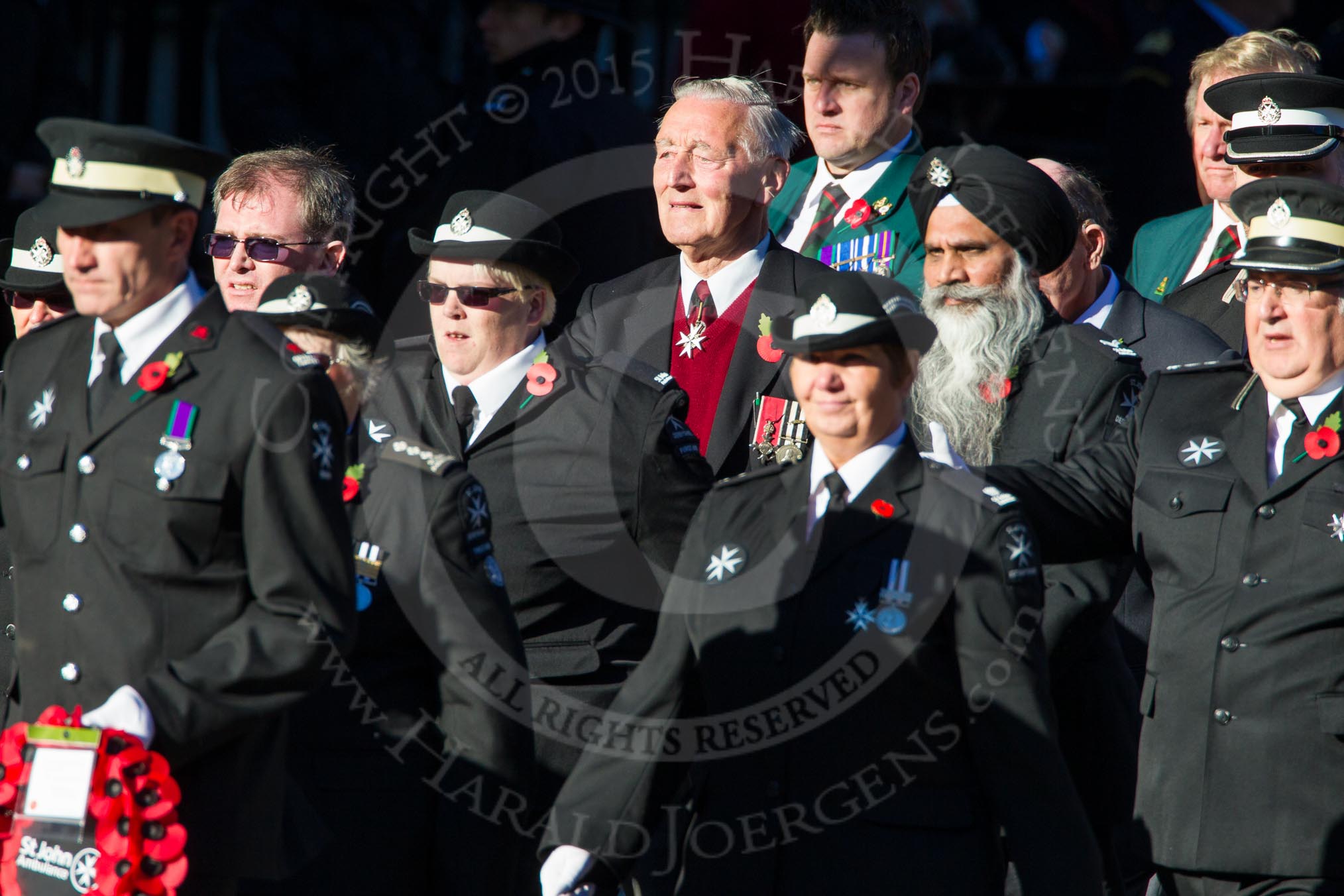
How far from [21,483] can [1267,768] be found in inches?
111

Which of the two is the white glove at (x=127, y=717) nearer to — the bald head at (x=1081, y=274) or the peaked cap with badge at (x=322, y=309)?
the peaked cap with badge at (x=322, y=309)

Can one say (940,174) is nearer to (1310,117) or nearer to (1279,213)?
(1279,213)

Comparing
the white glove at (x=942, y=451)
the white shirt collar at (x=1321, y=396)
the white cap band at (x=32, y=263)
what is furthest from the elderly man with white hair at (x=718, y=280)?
the white shirt collar at (x=1321, y=396)

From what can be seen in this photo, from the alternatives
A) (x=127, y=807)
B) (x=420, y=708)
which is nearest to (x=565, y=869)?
(x=420, y=708)

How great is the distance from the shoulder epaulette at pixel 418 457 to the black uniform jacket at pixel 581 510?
1.46 feet

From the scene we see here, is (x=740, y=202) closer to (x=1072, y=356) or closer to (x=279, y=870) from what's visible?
(x=1072, y=356)

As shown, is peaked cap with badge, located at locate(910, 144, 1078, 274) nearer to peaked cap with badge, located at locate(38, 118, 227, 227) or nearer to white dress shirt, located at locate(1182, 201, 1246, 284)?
white dress shirt, located at locate(1182, 201, 1246, 284)

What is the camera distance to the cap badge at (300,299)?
4.81m

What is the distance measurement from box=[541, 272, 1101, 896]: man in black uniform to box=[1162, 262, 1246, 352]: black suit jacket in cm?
253

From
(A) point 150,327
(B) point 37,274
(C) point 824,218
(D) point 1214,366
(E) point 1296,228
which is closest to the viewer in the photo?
(A) point 150,327

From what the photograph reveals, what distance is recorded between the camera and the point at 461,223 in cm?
548

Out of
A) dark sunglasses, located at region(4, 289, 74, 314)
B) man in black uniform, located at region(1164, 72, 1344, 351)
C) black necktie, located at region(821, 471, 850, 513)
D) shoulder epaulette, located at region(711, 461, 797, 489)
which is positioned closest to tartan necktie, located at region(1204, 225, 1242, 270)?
man in black uniform, located at region(1164, 72, 1344, 351)

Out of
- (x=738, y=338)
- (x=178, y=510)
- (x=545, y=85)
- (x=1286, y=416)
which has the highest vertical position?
(x=545, y=85)

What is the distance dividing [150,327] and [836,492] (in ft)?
4.76
